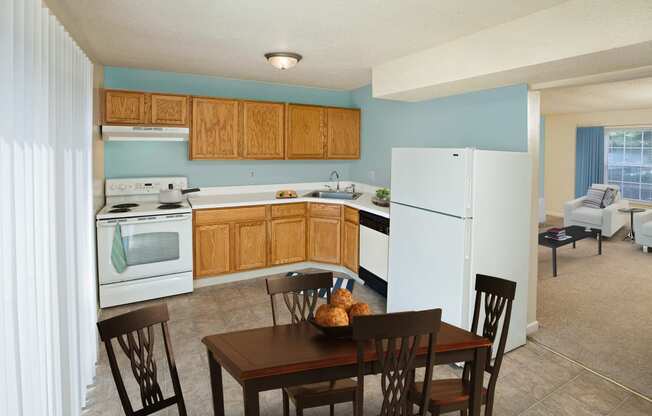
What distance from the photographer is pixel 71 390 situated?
2.22 meters

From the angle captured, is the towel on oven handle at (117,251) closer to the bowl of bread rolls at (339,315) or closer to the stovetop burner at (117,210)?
the stovetop burner at (117,210)

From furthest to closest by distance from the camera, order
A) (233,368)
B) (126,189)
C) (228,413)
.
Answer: (126,189) < (228,413) < (233,368)

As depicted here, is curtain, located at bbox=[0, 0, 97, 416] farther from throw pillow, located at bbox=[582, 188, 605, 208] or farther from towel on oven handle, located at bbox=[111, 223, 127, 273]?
throw pillow, located at bbox=[582, 188, 605, 208]

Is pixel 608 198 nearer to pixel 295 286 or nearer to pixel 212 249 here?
pixel 212 249

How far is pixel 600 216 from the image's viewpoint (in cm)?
697

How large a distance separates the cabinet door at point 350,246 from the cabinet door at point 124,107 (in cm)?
249

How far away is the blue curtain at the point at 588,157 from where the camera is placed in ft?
28.6

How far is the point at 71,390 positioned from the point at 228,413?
2.76 ft

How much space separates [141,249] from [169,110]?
1511 millimetres

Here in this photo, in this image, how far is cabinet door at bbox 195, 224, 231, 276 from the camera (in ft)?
14.9

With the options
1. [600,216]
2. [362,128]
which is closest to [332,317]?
[362,128]

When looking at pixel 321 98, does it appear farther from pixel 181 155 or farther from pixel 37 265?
pixel 37 265

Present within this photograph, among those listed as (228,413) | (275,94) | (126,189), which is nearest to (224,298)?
(126,189)

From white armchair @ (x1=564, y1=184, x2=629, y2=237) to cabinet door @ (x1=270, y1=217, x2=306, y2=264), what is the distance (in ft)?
15.8
